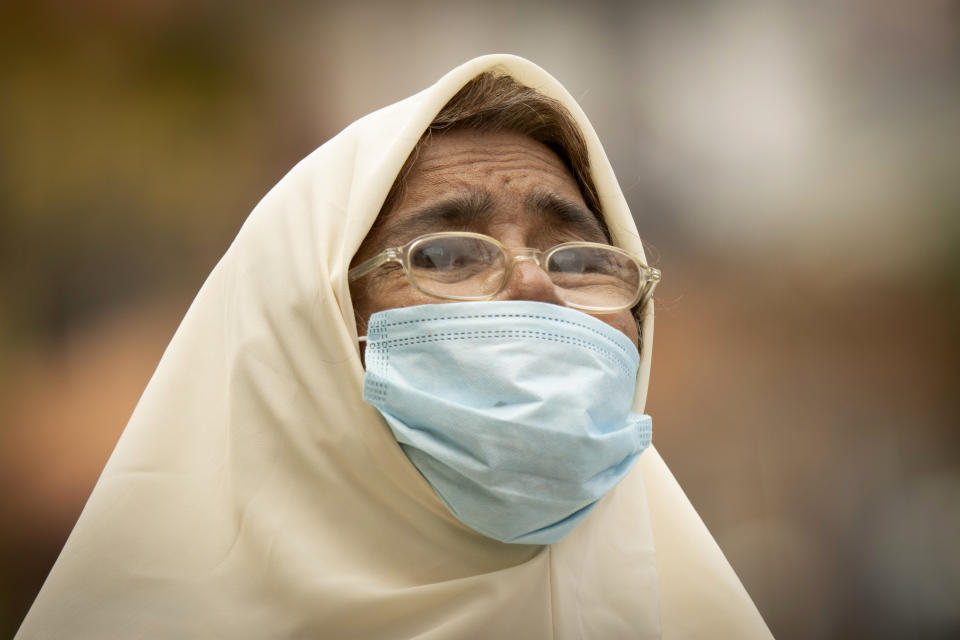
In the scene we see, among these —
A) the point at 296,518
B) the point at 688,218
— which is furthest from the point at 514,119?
the point at 688,218

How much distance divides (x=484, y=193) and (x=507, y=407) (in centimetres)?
51

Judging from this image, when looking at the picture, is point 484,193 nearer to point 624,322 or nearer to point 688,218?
point 624,322

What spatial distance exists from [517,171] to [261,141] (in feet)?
4.45

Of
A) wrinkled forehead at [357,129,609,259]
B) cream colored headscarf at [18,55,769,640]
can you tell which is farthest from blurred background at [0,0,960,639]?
wrinkled forehead at [357,129,609,259]

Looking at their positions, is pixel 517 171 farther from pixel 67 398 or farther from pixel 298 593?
pixel 67 398

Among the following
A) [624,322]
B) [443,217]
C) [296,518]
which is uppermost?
[443,217]

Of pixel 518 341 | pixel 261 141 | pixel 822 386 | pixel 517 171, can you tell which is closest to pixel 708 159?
pixel 822 386

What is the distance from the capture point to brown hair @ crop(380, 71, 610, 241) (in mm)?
1519

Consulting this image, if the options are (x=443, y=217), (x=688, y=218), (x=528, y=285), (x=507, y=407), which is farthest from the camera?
(x=688, y=218)

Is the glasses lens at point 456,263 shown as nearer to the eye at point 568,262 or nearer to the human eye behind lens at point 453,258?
the human eye behind lens at point 453,258

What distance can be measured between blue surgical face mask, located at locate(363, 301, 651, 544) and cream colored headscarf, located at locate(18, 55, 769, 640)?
0.25 ft

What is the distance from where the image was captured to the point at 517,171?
4.89ft

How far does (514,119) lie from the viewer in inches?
62.4

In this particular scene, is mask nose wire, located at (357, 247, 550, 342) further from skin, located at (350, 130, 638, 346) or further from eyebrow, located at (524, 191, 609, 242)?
eyebrow, located at (524, 191, 609, 242)
